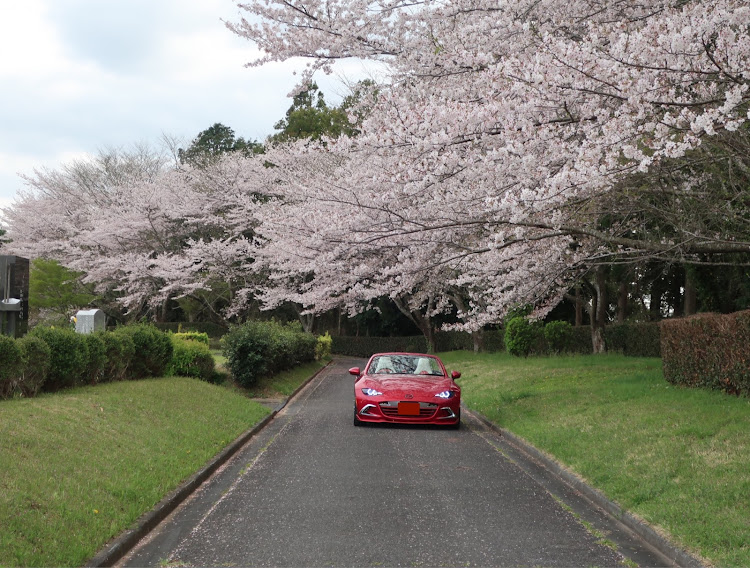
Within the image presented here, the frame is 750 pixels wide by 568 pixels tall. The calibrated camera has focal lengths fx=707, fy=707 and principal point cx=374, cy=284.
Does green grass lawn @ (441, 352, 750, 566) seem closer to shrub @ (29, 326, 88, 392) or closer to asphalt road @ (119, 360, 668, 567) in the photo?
asphalt road @ (119, 360, 668, 567)

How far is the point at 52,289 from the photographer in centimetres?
3956

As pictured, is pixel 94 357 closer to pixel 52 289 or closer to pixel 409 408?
pixel 409 408

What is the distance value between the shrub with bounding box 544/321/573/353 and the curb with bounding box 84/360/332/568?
61.6 ft

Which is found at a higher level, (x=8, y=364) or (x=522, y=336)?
(x=522, y=336)

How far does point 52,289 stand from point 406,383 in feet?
106

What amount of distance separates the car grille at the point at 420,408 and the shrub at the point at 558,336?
15989 millimetres

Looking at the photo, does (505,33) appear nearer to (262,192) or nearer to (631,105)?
(631,105)

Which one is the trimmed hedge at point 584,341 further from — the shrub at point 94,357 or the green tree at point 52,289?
the green tree at point 52,289

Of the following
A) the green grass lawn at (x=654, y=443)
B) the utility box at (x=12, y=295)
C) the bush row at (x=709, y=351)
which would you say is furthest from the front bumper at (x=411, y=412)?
the utility box at (x=12, y=295)

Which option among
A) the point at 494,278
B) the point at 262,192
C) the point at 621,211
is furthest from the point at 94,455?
the point at 262,192

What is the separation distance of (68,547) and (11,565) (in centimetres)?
52

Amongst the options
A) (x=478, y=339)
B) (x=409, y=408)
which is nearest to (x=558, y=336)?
(x=478, y=339)

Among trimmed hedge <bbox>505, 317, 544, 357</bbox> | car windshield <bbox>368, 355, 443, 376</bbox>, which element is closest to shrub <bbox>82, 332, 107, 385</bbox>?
car windshield <bbox>368, 355, 443, 376</bbox>

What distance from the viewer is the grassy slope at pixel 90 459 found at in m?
Answer: 5.24
